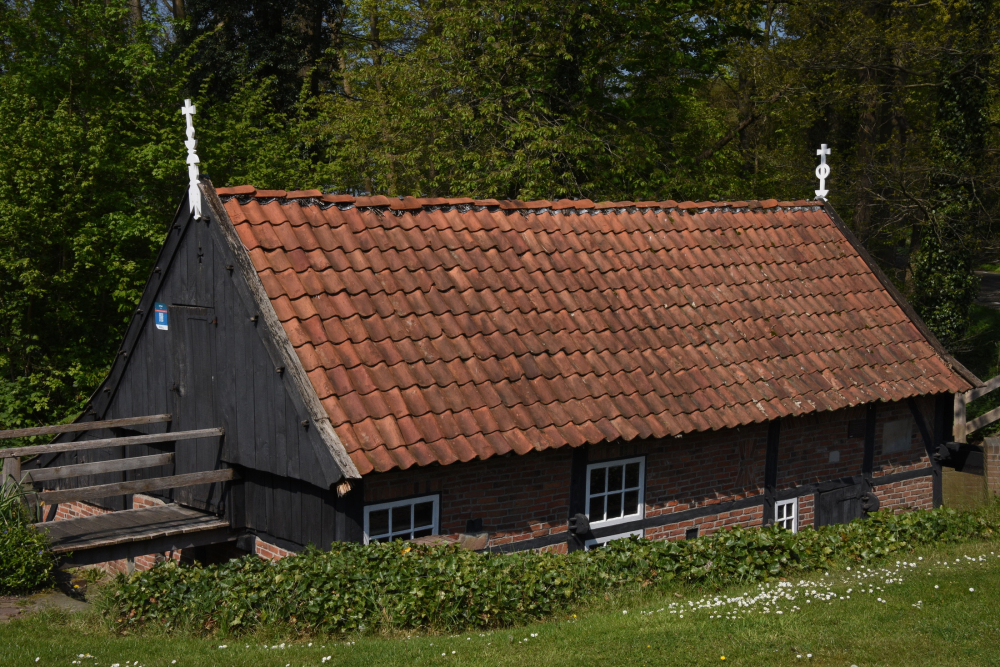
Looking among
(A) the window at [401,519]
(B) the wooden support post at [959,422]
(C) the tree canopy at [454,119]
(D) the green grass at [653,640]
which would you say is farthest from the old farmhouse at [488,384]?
(C) the tree canopy at [454,119]

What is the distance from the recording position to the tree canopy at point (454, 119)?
18.2 m

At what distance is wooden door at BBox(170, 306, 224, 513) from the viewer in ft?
31.7

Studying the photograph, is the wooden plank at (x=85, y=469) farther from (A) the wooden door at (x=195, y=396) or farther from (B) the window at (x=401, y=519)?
(B) the window at (x=401, y=519)

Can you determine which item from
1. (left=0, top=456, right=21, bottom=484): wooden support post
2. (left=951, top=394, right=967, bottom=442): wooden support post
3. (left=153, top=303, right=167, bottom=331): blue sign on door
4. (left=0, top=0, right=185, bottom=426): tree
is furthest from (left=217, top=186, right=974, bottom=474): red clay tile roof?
(left=0, top=0, right=185, bottom=426): tree

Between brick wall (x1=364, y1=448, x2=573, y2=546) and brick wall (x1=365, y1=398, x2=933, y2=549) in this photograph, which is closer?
brick wall (x1=364, y1=448, x2=573, y2=546)

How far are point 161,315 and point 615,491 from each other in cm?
568

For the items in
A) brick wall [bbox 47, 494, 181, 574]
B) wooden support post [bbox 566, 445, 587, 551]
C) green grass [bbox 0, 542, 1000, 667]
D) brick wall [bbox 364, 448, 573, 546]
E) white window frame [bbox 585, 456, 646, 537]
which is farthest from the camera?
brick wall [bbox 47, 494, 181, 574]

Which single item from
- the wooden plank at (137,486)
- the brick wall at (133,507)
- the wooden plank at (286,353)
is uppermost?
the wooden plank at (286,353)

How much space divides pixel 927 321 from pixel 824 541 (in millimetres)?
13836

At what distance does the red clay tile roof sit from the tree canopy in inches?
317

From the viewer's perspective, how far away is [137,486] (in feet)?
29.2

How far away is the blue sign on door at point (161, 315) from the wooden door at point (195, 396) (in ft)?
0.55

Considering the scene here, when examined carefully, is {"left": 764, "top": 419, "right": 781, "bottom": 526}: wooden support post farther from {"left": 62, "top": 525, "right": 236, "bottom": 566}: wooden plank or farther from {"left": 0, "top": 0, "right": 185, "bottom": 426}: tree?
{"left": 0, "top": 0, "right": 185, "bottom": 426}: tree

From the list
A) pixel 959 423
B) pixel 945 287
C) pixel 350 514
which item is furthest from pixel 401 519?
pixel 945 287
